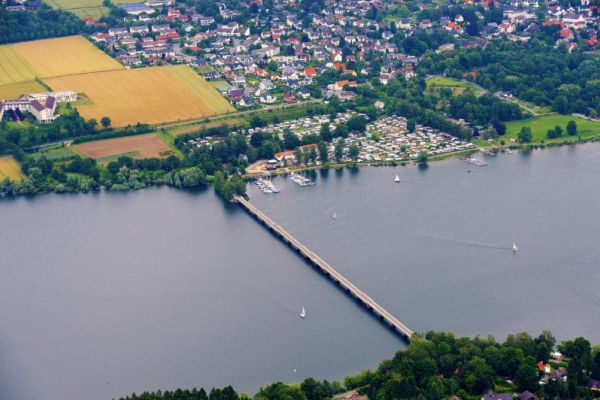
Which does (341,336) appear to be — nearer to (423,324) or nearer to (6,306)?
(423,324)

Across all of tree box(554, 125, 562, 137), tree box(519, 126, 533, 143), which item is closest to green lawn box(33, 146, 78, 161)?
tree box(519, 126, 533, 143)

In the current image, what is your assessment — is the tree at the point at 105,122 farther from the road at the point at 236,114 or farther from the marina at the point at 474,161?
the marina at the point at 474,161

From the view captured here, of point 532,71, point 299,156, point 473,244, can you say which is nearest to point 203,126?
point 299,156

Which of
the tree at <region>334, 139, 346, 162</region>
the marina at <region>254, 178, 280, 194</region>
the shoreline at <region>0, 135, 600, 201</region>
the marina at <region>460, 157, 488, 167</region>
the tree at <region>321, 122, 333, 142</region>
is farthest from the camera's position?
the tree at <region>321, 122, 333, 142</region>

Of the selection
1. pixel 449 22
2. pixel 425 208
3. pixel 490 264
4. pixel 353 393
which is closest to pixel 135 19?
pixel 449 22

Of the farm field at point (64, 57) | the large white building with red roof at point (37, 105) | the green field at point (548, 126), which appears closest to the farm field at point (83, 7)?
the farm field at point (64, 57)

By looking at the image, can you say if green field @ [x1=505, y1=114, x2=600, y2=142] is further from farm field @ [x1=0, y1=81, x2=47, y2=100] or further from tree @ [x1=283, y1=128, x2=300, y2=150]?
farm field @ [x1=0, y1=81, x2=47, y2=100]
